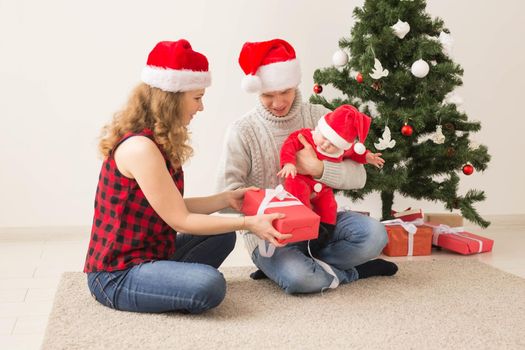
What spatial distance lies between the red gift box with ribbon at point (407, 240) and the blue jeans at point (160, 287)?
3.66 ft

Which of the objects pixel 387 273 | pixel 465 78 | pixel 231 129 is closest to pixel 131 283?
pixel 231 129

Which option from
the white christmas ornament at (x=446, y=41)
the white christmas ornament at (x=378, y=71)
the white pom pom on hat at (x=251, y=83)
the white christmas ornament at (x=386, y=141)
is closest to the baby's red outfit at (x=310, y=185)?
the white pom pom on hat at (x=251, y=83)

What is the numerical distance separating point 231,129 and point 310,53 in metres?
1.12

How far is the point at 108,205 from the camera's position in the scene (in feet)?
6.35

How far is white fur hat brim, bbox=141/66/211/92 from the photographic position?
6.36 feet

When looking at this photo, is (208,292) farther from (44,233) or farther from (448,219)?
(448,219)

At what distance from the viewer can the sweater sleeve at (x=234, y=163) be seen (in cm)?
225

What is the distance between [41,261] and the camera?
2.76 meters

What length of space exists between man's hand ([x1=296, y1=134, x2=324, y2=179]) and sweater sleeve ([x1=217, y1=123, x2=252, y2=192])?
0.64ft

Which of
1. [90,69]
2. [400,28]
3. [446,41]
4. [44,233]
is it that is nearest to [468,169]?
[446,41]

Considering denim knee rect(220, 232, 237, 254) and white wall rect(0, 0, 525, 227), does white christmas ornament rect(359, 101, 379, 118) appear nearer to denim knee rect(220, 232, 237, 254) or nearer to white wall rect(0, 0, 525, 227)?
white wall rect(0, 0, 525, 227)

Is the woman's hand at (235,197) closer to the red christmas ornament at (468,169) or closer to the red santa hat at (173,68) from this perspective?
the red santa hat at (173,68)

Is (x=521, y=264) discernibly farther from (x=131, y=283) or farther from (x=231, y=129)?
(x=131, y=283)

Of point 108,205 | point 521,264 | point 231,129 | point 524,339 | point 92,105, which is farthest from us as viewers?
point 92,105
